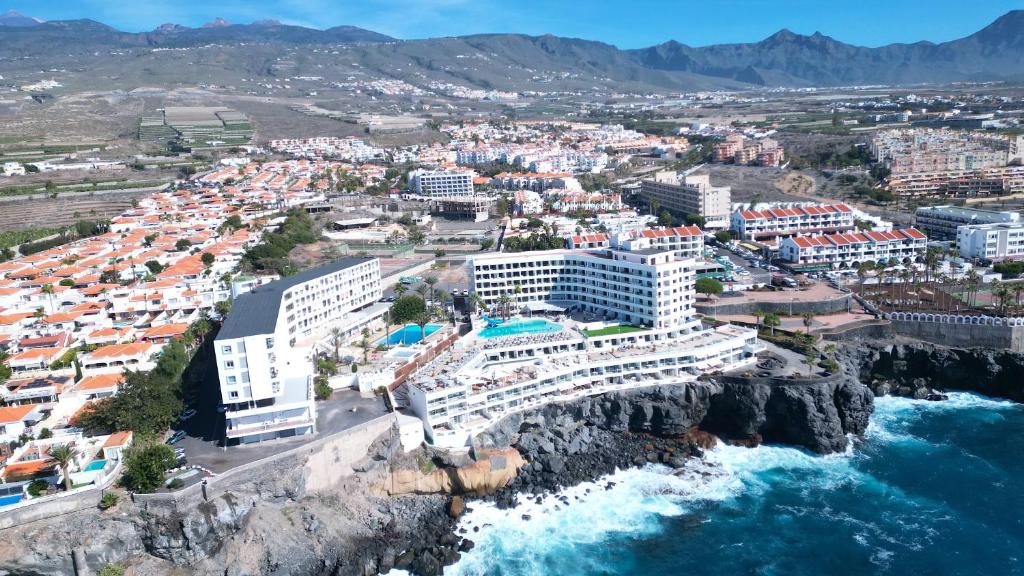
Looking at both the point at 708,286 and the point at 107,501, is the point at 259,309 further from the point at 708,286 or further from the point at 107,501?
the point at 708,286

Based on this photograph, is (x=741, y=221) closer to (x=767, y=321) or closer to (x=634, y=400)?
(x=767, y=321)

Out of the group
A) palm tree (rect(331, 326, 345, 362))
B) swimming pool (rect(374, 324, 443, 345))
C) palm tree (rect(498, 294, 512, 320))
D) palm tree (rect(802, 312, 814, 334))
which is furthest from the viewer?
palm tree (rect(498, 294, 512, 320))

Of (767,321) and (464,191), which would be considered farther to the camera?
(464,191)

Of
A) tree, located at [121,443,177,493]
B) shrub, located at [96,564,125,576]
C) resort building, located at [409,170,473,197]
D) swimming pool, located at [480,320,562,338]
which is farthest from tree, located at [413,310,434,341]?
resort building, located at [409,170,473,197]

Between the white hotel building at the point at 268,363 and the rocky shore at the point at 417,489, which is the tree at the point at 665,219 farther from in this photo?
the white hotel building at the point at 268,363

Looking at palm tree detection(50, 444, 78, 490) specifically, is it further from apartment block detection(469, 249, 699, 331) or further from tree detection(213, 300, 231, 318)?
apartment block detection(469, 249, 699, 331)

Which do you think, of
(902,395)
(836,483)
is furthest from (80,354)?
(902,395)
